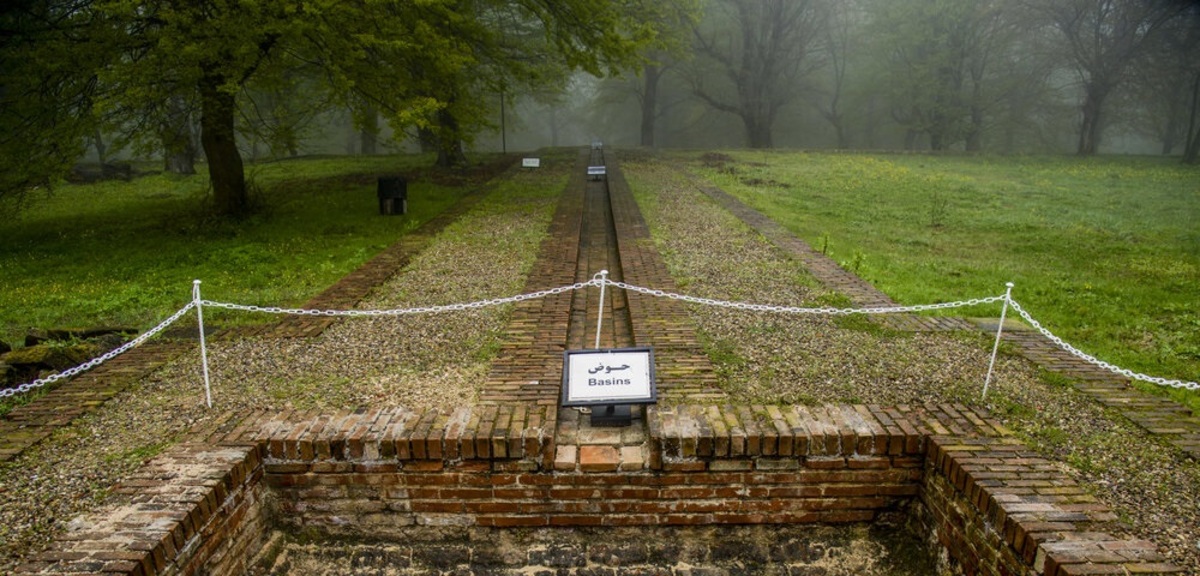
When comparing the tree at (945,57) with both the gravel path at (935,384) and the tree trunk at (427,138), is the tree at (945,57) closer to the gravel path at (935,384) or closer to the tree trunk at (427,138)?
the tree trunk at (427,138)

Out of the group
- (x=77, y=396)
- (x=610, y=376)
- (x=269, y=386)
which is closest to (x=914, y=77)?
(x=610, y=376)

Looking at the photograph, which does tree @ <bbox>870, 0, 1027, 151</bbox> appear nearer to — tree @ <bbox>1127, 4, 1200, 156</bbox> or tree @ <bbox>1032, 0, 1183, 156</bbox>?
tree @ <bbox>1032, 0, 1183, 156</bbox>

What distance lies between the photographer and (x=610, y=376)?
14.3ft

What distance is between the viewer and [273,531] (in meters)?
4.16

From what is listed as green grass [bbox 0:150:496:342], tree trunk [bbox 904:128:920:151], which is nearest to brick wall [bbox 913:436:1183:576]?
green grass [bbox 0:150:496:342]

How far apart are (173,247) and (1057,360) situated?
1248 centimetres

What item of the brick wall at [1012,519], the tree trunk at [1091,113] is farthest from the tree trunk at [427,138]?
the tree trunk at [1091,113]

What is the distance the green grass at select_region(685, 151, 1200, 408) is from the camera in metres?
7.09

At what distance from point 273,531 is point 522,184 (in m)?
13.9

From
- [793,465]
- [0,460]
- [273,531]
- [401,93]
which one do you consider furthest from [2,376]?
[401,93]

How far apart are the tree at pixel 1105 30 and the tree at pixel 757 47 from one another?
10.2m

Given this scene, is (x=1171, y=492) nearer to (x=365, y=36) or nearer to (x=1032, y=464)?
(x=1032, y=464)

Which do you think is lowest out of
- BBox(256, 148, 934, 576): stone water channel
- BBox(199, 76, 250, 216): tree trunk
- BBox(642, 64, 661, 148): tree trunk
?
BBox(256, 148, 934, 576): stone water channel

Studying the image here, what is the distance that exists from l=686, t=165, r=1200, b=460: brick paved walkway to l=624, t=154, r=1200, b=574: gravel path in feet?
0.48
